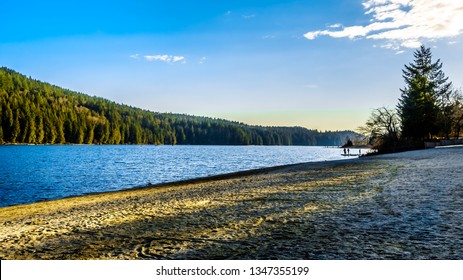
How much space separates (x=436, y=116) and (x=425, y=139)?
20.2 ft

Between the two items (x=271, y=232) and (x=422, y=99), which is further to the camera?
(x=422, y=99)

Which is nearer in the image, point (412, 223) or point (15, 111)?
point (412, 223)

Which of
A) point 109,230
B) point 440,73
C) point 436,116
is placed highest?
point 440,73

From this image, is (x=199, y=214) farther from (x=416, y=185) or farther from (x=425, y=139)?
(x=425, y=139)

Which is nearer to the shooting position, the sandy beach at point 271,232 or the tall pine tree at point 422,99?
the sandy beach at point 271,232

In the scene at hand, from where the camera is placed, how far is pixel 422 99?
63.4m

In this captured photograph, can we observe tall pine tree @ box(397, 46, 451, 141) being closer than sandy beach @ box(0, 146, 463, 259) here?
No

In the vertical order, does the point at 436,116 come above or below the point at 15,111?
below

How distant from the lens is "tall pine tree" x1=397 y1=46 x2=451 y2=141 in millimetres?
62562

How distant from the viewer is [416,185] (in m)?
11.9

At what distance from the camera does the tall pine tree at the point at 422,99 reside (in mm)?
62562
